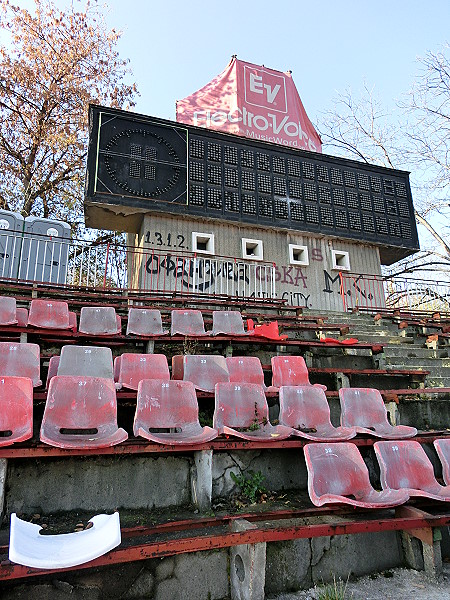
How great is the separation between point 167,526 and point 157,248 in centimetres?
782

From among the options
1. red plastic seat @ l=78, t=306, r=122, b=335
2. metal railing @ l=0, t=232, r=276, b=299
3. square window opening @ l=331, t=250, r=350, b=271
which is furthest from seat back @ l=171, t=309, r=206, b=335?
square window opening @ l=331, t=250, r=350, b=271

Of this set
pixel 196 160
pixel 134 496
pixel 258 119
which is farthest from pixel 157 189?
pixel 134 496

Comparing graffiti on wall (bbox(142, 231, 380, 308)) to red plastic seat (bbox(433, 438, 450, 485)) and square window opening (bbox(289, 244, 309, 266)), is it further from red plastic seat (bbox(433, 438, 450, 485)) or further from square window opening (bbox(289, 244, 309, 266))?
red plastic seat (bbox(433, 438, 450, 485))

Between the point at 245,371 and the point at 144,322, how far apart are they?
1894 mm

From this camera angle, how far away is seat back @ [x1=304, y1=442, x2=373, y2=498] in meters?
2.76

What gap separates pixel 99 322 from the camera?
566 cm

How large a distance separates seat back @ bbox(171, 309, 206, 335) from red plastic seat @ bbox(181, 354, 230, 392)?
4.10 feet

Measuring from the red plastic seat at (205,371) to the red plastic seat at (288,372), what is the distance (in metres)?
0.59

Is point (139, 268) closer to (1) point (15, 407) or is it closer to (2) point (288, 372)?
(2) point (288, 372)

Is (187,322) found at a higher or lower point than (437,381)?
higher

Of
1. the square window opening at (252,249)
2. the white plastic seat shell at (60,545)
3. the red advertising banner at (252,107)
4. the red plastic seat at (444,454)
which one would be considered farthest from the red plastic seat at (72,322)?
the red advertising banner at (252,107)

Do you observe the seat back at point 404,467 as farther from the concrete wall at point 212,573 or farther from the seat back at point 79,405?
the seat back at point 79,405

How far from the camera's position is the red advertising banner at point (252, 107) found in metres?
11.4

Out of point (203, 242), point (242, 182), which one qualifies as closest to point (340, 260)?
point (242, 182)
